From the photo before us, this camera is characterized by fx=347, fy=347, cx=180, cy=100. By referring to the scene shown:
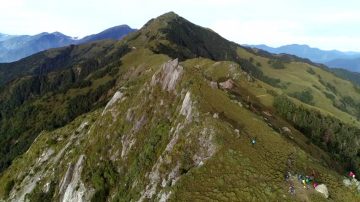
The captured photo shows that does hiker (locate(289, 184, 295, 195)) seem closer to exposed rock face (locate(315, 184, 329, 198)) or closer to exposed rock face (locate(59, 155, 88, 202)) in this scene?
exposed rock face (locate(315, 184, 329, 198))

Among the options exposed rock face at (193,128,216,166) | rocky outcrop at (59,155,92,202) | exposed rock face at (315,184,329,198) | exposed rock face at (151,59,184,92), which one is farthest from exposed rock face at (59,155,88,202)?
exposed rock face at (315,184,329,198)

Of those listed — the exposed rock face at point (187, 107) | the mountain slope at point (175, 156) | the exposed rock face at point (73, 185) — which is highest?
the exposed rock face at point (187, 107)

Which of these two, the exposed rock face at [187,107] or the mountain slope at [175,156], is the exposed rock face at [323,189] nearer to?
the mountain slope at [175,156]

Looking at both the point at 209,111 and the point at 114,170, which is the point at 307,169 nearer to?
the point at 209,111

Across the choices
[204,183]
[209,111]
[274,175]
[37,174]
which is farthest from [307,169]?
[37,174]

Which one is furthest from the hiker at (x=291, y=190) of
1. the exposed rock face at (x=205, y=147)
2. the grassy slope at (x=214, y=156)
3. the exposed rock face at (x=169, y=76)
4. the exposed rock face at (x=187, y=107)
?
the exposed rock face at (x=169, y=76)

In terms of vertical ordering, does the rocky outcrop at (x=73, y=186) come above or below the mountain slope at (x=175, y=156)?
below

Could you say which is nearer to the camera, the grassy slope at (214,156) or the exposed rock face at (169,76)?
the grassy slope at (214,156)
